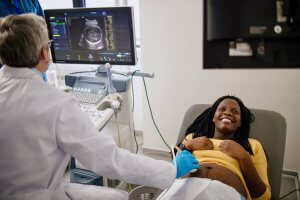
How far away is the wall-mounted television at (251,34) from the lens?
0.60m

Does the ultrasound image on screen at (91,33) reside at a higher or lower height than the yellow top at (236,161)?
higher

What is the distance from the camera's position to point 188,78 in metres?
2.27

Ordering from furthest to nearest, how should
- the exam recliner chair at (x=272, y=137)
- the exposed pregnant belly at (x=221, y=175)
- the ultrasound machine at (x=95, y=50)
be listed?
the ultrasound machine at (x=95, y=50)
the exam recliner chair at (x=272, y=137)
the exposed pregnant belly at (x=221, y=175)

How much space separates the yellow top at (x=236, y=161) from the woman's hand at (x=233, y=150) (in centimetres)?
2

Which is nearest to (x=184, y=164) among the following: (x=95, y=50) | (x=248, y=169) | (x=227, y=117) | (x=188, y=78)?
(x=248, y=169)

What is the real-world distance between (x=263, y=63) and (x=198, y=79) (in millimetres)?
1589

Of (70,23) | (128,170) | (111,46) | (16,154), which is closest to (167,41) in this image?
(111,46)

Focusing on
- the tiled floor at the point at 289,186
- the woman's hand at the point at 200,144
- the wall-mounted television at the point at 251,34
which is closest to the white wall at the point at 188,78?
the tiled floor at the point at 289,186

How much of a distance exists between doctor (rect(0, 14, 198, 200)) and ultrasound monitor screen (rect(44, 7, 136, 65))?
0.70 m

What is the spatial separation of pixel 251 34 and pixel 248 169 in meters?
0.89

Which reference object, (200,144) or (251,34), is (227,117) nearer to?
(200,144)

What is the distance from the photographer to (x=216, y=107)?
166 cm

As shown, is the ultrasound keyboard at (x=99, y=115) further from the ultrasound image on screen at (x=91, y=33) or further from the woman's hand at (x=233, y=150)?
the woman's hand at (x=233, y=150)

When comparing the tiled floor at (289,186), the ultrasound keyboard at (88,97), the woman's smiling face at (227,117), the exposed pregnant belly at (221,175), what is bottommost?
the tiled floor at (289,186)
